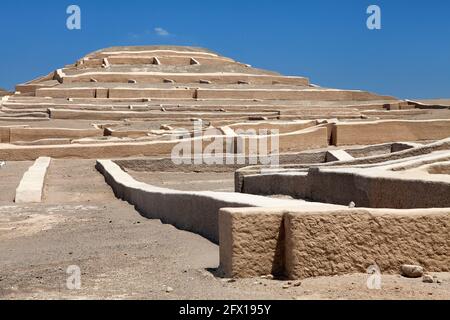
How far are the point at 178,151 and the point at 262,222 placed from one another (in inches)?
455

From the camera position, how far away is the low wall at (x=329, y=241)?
3.72 m

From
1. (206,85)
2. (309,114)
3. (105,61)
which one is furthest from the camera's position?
(105,61)

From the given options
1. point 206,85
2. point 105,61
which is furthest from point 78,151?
point 105,61

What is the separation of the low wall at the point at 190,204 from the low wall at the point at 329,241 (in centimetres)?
33

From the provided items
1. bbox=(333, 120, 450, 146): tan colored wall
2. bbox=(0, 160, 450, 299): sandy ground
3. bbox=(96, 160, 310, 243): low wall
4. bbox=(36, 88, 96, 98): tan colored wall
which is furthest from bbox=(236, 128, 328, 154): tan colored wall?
bbox=(36, 88, 96, 98): tan colored wall

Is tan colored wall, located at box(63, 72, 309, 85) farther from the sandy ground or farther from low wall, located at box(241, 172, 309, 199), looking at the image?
the sandy ground

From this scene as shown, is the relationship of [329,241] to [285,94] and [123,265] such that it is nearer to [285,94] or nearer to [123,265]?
[123,265]

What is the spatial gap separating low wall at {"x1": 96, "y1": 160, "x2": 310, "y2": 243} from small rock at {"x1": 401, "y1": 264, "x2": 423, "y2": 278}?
0.75 meters

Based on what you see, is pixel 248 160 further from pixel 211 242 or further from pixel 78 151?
pixel 211 242

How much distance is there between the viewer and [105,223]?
24.6ft

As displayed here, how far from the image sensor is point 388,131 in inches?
746

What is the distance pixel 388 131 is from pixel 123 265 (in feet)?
50.4

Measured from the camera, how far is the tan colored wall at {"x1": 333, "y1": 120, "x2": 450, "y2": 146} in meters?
18.4

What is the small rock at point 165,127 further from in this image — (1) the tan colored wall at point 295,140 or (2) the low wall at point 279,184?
(2) the low wall at point 279,184
